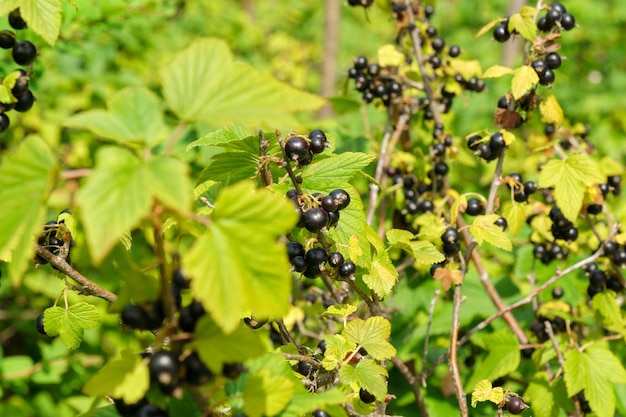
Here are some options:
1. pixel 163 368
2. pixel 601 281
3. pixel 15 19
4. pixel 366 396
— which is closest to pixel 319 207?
pixel 366 396

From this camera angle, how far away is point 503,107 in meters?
2.13

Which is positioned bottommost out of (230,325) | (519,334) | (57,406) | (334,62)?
(57,406)

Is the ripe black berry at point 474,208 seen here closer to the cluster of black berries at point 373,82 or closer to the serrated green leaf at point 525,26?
the serrated green leaf at point 525,26

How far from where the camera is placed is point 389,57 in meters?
2.61

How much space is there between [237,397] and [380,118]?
327 centimetres

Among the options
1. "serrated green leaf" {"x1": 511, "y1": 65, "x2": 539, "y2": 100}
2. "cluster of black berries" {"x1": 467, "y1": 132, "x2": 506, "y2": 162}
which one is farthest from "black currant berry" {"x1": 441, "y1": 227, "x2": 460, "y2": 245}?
"serrated green leaf" {"x1": 511, "y1": 65, "x2": 539, "y2": 100}

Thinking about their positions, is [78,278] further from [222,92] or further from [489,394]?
[489,394]

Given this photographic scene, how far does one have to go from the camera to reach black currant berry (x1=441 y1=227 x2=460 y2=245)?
1.89 metres

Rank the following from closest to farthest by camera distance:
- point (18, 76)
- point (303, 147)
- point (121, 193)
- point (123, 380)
→ point (121, 193), point (123, 380), point (303, 147), point (18, 76)

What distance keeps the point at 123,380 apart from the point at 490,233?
1.19 m

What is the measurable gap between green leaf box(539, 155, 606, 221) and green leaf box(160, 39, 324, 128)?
1.35 metres

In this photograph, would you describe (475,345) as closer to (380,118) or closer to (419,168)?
(419,168)

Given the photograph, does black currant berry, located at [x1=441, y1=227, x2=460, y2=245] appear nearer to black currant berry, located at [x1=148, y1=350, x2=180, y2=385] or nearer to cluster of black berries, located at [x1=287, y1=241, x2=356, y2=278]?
cluster of black berries, located at [x1=287, y1=241, x2=356, y2=278]

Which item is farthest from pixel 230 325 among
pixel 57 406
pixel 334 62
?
pixel 334 62
